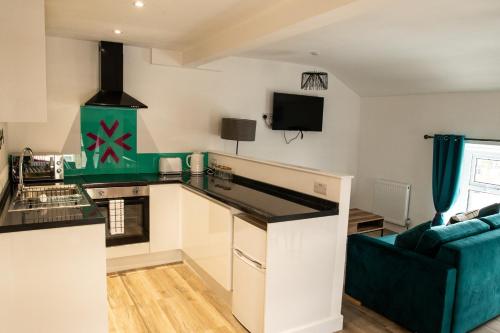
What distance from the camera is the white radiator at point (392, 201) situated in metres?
5.22

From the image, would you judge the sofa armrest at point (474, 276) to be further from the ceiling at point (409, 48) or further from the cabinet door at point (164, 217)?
the cabinet door at point (164, 217)

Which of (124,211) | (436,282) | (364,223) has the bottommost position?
(364,223)

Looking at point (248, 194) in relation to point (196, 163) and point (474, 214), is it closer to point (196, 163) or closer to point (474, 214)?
point (196, 163)

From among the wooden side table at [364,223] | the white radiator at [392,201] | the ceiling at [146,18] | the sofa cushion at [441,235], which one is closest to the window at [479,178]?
the white radiator at [392,201]

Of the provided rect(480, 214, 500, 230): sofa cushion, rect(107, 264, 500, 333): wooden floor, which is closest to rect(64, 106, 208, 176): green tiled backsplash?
rect(107, 264, 500, 333): wooden floor

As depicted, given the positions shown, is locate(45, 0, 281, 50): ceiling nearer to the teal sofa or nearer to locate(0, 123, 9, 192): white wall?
locate(0, 123, 9, 192): white wall

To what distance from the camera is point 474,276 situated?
260 cm

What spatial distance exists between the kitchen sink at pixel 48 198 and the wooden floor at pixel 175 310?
93cm

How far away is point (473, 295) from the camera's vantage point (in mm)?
2643

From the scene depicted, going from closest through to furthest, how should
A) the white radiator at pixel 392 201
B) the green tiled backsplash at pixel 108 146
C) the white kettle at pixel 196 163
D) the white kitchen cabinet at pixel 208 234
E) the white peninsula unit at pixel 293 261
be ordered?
the white peninsula unit at pixel 293 261
the white kitchen cabinet at pixel 208 234
the green tiled backsplash at pixel 108 146
the white kettle at pixel 196 163
the white radiator at pixel 392 201

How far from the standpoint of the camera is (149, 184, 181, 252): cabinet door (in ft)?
12.2

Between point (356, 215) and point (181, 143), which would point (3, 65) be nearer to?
point (181, 143)

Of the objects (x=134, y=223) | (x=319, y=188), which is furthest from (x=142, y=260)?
(x=319, y=188)

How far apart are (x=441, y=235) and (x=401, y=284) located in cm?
46
